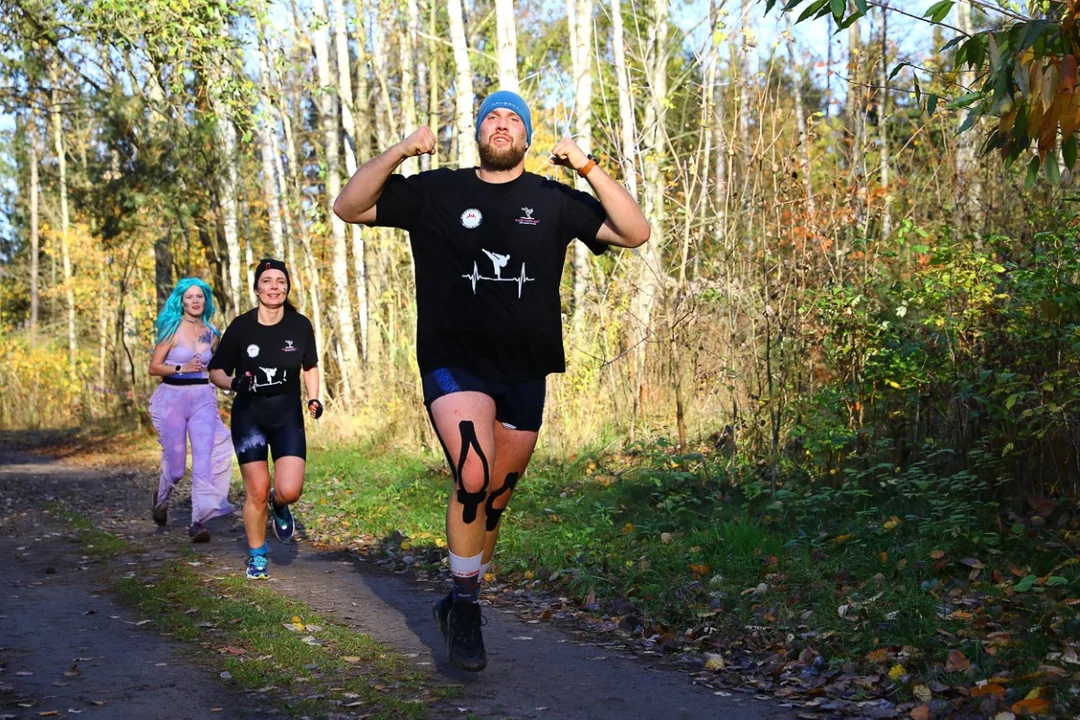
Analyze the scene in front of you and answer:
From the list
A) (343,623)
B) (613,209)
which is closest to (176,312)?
(343,623)

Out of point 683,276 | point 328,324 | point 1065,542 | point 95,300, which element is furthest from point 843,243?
point 95,300

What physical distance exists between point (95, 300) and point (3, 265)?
10.1 meters

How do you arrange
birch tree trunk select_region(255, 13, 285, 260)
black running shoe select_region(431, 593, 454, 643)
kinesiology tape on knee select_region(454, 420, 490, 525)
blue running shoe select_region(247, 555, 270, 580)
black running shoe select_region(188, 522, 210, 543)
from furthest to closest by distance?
1. birch tree trunk select_region(255, 13, 285, 260)
2. black running shoe select_region(188, 522, 210, 543)
3. blue running shoe select_region(247, 555, 270, 580)
4. black running shoe select_region(431, 593, 454, 643)
5. kinesiology tape on knee select_region(454, 420, 490, 525)

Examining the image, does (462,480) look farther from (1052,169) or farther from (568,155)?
(1052,169)

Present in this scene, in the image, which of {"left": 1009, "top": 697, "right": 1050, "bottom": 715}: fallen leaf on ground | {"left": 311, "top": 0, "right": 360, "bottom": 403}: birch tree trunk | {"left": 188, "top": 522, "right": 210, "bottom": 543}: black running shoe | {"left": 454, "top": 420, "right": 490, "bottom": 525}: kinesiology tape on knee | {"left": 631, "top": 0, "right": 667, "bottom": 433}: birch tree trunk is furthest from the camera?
{"left": 311, "top": 0, "right": 360, "bottom": 403}: birch tree trunk

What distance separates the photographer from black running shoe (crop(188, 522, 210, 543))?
33.7ft

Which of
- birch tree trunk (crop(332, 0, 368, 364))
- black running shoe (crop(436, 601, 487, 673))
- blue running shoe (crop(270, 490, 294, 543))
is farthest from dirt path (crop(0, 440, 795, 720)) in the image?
birch tree trunk (crop(332, 0, 368, 364))

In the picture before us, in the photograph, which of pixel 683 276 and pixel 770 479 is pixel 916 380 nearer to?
pixel 770 479

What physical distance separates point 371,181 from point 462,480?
1368mm

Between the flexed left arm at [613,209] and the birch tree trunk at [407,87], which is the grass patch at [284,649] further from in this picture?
the birch tree trunk at [407,87]

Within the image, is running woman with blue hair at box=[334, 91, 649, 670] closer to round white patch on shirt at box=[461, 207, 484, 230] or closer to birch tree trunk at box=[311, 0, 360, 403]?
round white patch on shirt at box=[461, 207, 484, 230]

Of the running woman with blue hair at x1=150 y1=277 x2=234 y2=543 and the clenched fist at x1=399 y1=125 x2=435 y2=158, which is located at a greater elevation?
the clenched fist at x1=399 y1=125 x2=435 y2=158

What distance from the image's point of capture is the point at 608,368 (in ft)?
40.9

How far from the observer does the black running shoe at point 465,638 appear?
213 inches
